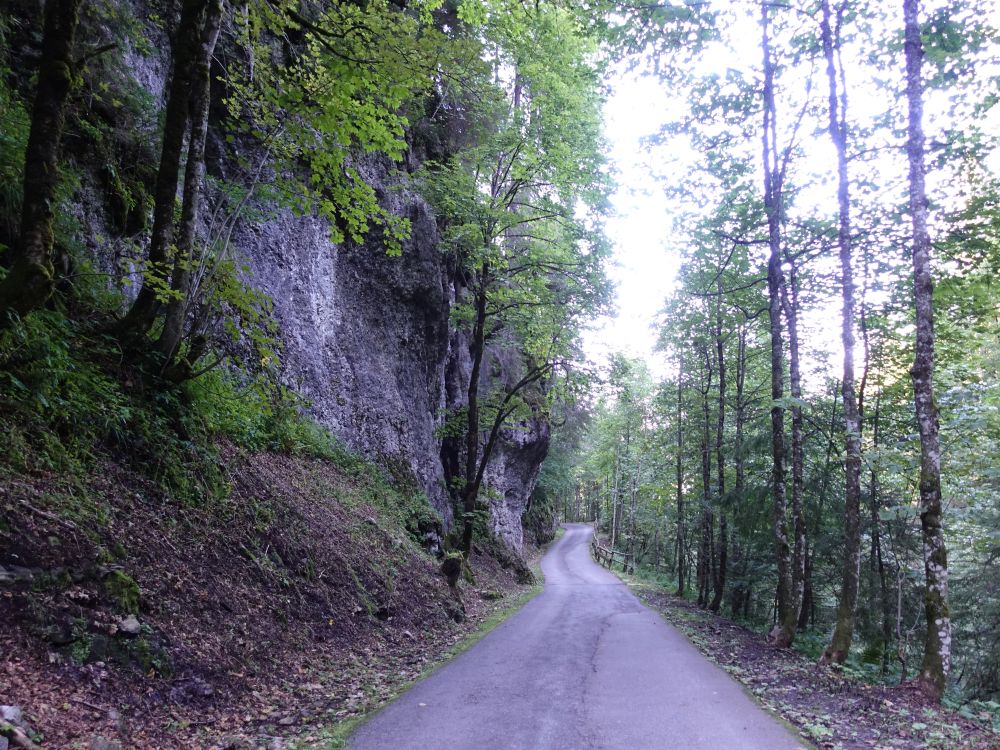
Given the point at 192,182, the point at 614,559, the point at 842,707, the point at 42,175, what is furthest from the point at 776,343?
the point at 614,559

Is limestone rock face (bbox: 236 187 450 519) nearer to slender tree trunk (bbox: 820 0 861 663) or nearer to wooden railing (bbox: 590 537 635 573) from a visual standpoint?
slender tree trunk (bbox: 820 0 861 663)

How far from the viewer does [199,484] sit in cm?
664

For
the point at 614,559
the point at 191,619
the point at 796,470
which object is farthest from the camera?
the point at 614,559

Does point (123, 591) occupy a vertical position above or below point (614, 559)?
above

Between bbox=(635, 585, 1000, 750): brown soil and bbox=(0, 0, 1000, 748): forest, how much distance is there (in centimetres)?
62

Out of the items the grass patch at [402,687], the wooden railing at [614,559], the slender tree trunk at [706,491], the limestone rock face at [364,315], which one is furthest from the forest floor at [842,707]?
the wooden railing at [614,559]

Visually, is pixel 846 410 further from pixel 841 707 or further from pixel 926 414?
pixel 841 707

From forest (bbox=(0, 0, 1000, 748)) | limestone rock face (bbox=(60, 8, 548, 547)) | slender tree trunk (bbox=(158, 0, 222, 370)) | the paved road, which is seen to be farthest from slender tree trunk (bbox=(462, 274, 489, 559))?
slender tree trunk (bbox=(158, 0, 222, 370))

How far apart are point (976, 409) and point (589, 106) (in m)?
12.6

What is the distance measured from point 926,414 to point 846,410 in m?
2.00

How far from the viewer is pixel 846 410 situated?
374 inches

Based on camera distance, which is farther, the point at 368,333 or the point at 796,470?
the point at 368,333

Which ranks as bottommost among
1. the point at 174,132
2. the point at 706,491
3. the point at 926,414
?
the point at 706,491

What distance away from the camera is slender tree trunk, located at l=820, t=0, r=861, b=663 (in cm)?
921
